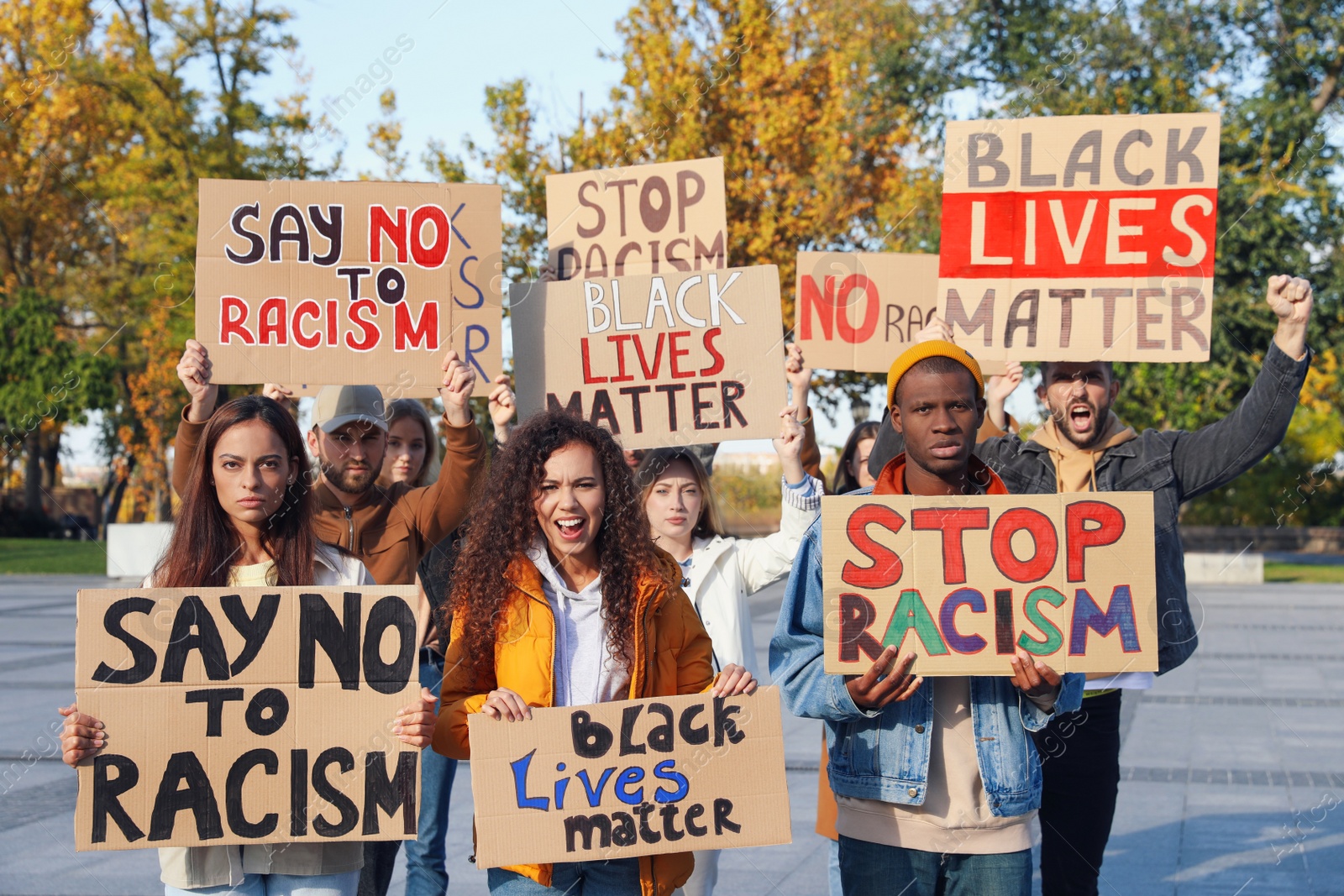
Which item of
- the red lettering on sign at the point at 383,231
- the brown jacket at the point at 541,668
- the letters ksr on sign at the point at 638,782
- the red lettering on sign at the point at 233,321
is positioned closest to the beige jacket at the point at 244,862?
the brown jacket at the point at 541,668

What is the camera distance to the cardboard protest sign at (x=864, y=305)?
5418mm

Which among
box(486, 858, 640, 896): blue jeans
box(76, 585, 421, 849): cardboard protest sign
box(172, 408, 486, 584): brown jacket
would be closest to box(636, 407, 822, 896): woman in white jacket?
box(172, 408, 486, 584): brown jacket

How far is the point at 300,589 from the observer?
3211 mm

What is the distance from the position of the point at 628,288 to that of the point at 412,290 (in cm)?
78

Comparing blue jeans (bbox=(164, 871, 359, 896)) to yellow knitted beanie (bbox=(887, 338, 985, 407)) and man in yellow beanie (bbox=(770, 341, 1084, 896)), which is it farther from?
yellow knitted beanie (bbox=(887, 338, 985, 407))

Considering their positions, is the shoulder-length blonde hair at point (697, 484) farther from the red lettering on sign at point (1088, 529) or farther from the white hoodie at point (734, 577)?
the red lettering on sign at point (1088, 529)

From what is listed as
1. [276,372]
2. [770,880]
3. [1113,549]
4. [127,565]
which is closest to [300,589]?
[276,372]

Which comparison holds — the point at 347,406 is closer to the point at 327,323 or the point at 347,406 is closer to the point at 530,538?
the point at 327,323

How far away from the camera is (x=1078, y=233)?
14.3 feet

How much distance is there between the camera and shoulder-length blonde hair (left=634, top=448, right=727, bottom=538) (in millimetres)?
4523

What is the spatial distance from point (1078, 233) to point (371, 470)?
2516 mm

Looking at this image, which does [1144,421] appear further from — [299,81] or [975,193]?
[975,193]

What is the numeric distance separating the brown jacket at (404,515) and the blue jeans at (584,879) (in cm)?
120

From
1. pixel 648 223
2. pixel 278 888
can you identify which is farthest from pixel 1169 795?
pixel 278 888
